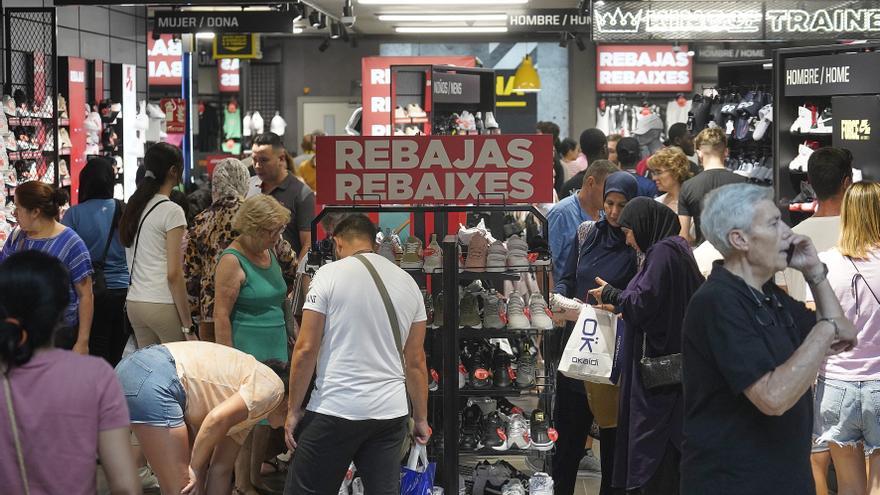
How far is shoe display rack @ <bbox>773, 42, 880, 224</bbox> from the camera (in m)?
7.61

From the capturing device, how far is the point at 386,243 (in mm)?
5629

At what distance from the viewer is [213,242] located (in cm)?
627

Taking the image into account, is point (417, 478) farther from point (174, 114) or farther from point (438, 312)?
point (174, 114)

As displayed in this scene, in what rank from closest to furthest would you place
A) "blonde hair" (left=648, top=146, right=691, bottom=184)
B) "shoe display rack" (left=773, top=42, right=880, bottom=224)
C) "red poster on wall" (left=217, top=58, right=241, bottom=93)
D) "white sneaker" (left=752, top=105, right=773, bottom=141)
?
1. "shoe display rack" (left=773, top=42, right=880, bottom=224)
2. "blonde hair" (left=648, top=146, right=691, bottom=184)
3. "white sneaker" (left=752, top=105, right=773, bottom=141)
4. "red poster on wall" (left=217, top=58, right=241, bottom=93)

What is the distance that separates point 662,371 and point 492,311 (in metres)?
1.01

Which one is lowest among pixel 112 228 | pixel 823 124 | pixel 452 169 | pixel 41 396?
pixel 41 396

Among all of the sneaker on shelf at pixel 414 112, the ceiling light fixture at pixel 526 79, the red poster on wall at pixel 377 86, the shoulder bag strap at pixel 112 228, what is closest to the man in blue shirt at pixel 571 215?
the shoulder bag strap at pixel 112 228

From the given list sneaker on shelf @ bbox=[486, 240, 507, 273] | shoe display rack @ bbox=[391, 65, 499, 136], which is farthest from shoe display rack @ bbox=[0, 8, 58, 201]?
sneaker on shelf @ bbox=[486, 240, 507, 273]

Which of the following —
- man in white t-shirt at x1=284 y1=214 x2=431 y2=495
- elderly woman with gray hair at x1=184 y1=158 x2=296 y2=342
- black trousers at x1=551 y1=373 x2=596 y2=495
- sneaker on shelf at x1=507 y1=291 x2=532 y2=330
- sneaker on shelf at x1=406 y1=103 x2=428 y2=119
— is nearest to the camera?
man in white t-shirt at x1=284 y1=214 x2=431 y2=495

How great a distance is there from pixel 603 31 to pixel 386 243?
4148 mm

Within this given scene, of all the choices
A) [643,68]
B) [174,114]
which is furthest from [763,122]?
→ [643,68]

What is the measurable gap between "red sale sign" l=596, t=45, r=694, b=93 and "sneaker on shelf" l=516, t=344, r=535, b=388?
1445cm

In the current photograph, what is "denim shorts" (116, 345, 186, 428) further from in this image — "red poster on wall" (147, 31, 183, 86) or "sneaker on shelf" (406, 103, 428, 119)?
"red poster on wall" (147, 31, 183, 86)

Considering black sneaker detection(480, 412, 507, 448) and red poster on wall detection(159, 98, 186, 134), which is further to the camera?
red poster on wall detection(159, 98, 186, 134)
